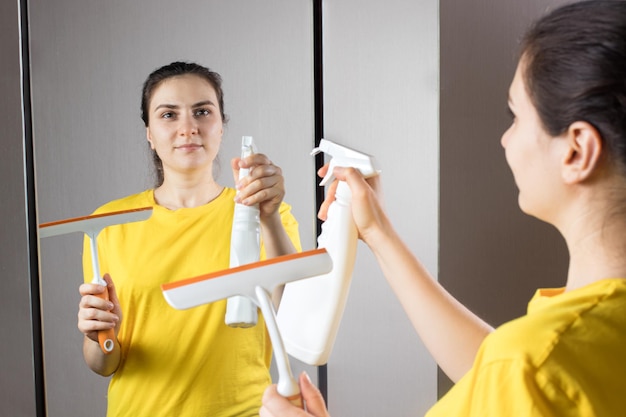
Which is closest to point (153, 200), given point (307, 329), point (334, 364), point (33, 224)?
point (33, 224)

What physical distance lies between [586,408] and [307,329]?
0.48 metres

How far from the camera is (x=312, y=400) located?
0.67 m

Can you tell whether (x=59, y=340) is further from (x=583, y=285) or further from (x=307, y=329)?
(x=583, y=285)

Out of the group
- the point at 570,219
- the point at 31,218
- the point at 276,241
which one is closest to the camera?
the point at 570,219

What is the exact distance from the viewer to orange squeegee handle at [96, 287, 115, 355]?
2.79ft

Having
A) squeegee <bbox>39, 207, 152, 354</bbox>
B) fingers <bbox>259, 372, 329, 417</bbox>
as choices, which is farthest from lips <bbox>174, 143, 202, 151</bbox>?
fingers <bbox>259, 372, 329, 417</bbox>

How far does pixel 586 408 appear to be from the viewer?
0.50 metres

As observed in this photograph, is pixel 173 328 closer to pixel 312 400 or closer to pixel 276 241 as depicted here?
pixel 276 241

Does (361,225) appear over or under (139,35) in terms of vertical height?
under

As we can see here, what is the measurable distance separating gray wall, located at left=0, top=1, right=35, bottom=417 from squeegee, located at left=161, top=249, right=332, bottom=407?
0.24m

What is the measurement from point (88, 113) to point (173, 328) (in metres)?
0.27

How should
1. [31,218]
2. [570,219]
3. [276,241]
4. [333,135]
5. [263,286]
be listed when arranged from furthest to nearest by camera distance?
[333,135] → [276,241] → [31,218] → [263,286] → [570,219]

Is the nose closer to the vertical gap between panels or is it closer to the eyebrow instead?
the eyebrow

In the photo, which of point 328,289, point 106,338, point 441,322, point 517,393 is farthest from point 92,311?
point 517,393
